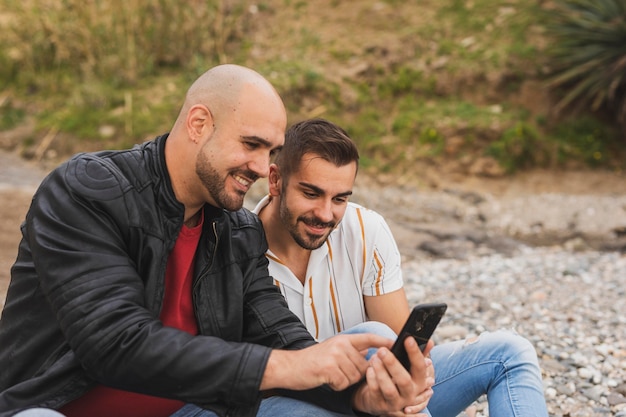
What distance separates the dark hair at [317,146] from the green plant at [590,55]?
7312mm

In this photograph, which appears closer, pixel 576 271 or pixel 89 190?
pixel 89 190

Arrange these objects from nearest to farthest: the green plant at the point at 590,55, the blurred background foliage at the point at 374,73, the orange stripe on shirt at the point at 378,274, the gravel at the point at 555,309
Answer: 1. the orange stripe on shirt at the point at 378,274
2. the gravel at the point at 555,309
3. the green plant at the point at 590,55
4. the blurred background foliage at the point at 374,73

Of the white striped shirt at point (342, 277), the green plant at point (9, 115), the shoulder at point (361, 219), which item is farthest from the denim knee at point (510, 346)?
the green plant at point (9, 115)

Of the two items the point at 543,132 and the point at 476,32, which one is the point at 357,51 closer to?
the point at 476,32

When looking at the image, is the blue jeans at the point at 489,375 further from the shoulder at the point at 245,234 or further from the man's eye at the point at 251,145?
the man's eye at the point at 251,145

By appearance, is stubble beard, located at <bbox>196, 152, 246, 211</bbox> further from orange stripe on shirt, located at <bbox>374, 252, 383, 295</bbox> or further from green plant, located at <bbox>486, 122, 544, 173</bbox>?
green plant, located at <bbox>486, 122, 544, 173</bbox>

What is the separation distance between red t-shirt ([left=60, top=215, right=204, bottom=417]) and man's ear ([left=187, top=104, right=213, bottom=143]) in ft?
1.02

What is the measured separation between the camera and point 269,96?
2.41m

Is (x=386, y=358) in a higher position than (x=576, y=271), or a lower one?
higher

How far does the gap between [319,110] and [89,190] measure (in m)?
8.11

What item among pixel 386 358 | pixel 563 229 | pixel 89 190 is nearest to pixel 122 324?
pixel 89 190

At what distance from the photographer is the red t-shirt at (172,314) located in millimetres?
2268

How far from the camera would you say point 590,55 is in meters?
9.52

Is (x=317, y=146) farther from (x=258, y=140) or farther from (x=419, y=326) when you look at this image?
(x=419, y=326)
